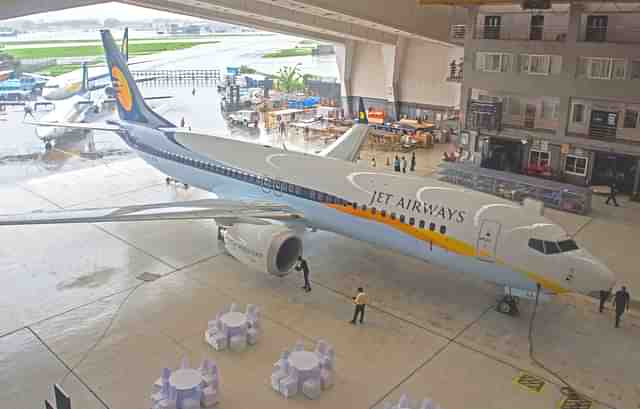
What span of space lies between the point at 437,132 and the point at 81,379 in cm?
3432

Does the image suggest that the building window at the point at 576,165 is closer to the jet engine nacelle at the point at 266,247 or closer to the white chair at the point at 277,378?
the jet engine nacelle at the point at 266,247

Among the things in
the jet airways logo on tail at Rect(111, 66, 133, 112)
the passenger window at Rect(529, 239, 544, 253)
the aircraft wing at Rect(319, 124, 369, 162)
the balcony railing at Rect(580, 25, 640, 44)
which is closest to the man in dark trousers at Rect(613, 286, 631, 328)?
the passenger window at Rect(529, 239, 544, 253)

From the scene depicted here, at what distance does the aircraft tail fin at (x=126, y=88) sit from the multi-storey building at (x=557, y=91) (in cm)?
1751

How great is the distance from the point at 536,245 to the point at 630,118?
58.2 feet

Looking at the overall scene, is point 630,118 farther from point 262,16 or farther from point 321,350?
point 321,350

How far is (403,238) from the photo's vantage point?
16016mm

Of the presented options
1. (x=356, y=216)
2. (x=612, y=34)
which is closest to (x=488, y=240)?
(x=356, y=216)

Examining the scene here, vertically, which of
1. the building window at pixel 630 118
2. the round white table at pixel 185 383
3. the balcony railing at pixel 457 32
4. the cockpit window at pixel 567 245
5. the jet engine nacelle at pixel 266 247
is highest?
the balcony railing at pixel 457 32

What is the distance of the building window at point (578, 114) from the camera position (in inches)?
1136

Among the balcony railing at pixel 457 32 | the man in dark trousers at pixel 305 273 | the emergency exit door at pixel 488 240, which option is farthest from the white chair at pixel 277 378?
the balcony railing at pixel 457 32

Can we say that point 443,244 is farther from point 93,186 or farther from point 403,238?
point 93,186

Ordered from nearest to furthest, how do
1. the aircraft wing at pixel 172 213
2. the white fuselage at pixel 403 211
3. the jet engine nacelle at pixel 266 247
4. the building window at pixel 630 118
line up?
1. the white fuselage at pixel 403 211
2. the aircraft wing at pixel 172 213
3. the jet engine nacelle at pixel 266 247
4. the building window at pixel 630 118

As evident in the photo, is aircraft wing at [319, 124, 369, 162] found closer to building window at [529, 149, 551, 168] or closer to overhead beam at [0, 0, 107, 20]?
building window at [529, 149, 551, 168]

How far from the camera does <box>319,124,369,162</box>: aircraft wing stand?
982 inches
